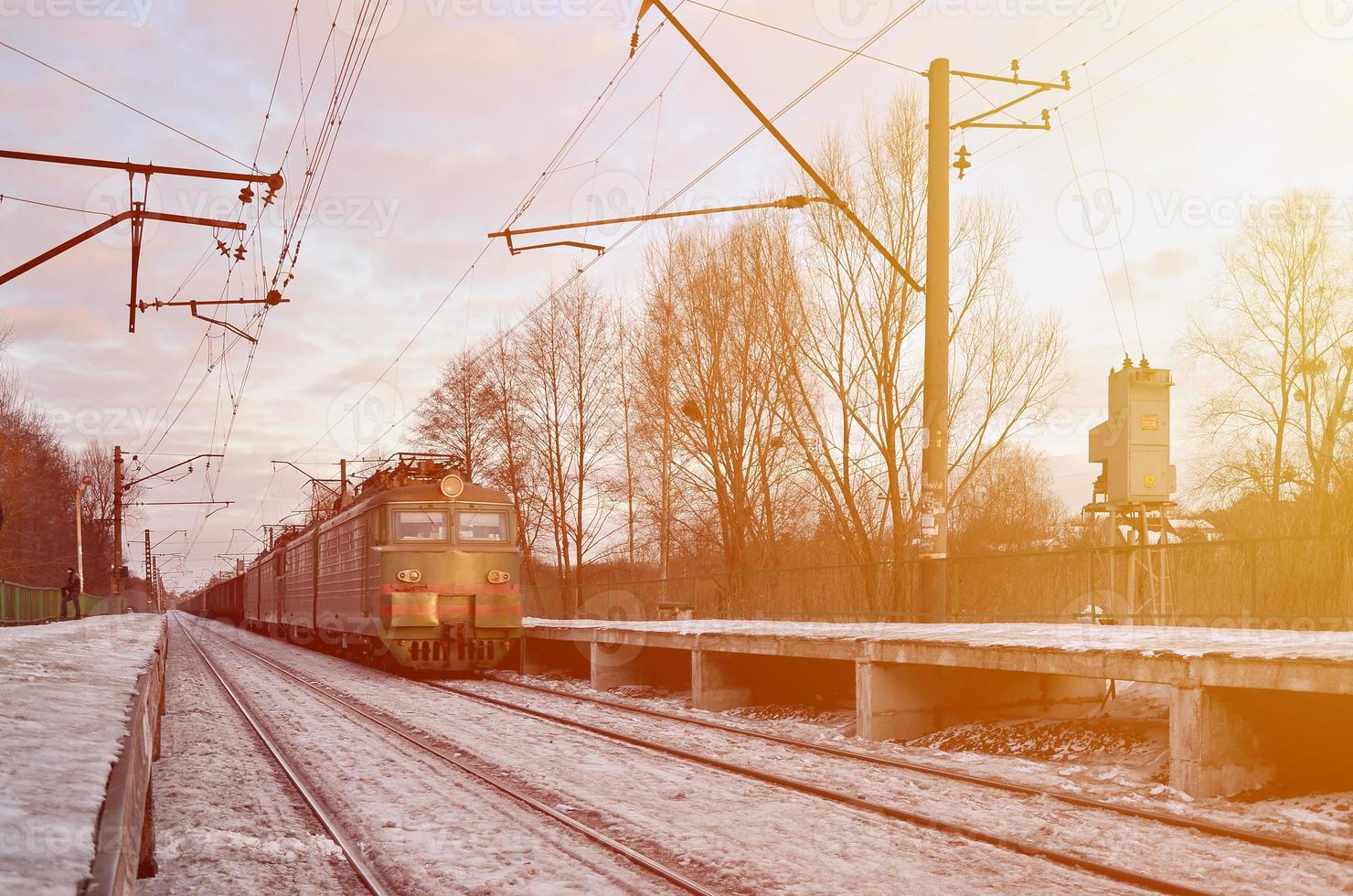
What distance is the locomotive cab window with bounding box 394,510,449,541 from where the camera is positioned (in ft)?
61.2

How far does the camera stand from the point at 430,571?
1862 centimetres

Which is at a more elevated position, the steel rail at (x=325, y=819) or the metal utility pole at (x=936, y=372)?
the metal utility pole at (x=936, y=372)

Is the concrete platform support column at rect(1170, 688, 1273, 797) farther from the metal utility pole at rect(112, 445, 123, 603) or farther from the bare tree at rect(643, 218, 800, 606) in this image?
the metal utility pole at rect(112, 445, 123, 603)

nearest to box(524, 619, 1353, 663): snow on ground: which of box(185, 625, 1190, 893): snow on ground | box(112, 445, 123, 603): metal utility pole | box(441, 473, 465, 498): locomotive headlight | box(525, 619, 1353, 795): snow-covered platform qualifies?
box(525, 619, 1353, 795): snow-covered platform

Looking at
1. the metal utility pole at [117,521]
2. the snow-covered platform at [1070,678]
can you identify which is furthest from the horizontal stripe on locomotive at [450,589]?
the metal utility pole at [117,521]

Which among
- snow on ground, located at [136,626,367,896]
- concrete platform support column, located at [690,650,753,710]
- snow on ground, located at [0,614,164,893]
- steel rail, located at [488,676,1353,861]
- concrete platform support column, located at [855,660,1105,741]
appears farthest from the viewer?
concrete platform support column, located at [690,650,753,710]

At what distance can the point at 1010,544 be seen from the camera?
129ft

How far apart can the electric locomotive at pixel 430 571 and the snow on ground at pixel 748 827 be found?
693 centimetres

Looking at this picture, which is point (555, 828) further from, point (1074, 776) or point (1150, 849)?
point (1074, 776)

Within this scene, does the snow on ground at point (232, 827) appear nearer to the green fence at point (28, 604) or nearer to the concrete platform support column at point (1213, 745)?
the concrete platform support column at point (1213, 745)

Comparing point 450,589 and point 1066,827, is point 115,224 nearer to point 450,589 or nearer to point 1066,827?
point 450,589

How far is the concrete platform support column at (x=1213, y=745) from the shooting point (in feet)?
26.2

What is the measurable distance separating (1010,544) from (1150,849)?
Result: 112 feet

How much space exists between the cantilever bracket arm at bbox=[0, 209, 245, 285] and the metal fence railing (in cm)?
989
